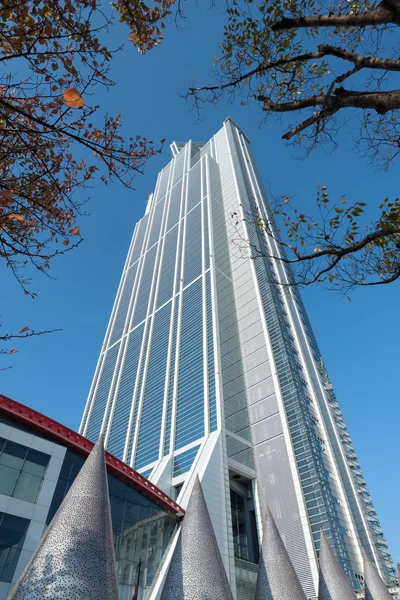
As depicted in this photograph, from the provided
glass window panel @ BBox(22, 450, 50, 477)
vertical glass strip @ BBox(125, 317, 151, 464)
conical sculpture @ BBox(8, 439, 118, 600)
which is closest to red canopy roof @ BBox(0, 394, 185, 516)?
glass window panel @ BBox(22, 450, 50, 477)

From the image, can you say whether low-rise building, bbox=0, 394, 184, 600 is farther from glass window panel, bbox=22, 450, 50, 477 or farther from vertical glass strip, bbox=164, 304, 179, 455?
vertical glass strip, bbox=164, 304, 179, 455

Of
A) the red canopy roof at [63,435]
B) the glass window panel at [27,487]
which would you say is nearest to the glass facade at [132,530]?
the red canopy roof at [63,435]

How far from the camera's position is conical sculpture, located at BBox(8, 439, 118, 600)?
20.2 feet

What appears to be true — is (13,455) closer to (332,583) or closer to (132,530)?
(132,530)

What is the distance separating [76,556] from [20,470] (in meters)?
8.37

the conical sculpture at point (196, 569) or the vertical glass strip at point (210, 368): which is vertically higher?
the vertical glass strip at point (210, 368)

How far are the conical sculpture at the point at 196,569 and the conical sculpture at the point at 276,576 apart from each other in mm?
2309

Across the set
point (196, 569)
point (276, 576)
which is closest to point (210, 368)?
point (276, 576)

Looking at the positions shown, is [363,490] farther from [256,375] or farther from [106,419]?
[106,419]

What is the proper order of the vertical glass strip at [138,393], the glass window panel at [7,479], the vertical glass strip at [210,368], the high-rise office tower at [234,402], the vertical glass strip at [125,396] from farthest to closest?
the vertical glass strip at [125,396]
the vertical glass strip at [138,393]
the vertical glass strip at [210,368]
the high-rise office tower at [234,402]
the glass window panel at [7,479]

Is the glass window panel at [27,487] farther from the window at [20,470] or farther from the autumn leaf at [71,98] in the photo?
the autumn leaf at [71,98]

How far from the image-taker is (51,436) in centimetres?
1511

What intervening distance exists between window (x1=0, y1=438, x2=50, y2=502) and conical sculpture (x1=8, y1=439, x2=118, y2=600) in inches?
265

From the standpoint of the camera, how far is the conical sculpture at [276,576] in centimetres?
1105
